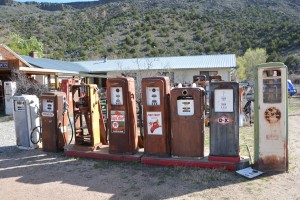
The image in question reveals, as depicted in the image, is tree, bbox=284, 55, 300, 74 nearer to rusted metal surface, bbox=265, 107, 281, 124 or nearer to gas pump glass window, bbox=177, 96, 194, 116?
rusted metal surface, bbox=265, 107, 281, 124

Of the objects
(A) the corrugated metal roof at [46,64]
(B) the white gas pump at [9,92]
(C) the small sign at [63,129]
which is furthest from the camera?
(A) the corrugated metal roof at [46,64]

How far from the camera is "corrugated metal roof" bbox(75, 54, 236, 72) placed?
28.0 metres

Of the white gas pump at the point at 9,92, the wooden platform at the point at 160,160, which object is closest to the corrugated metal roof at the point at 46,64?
the white gas pump at the point at 9,92

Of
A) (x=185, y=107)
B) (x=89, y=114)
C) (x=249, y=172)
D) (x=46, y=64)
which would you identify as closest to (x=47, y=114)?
(x=89, y=114)

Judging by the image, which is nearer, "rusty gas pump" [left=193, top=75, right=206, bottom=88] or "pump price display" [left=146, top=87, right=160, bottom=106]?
"pump price display" [left=146, top=87, right=160, bottom=106]

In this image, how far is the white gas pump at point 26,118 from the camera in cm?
812

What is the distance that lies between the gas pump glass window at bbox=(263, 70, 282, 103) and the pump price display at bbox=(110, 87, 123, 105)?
2.74m

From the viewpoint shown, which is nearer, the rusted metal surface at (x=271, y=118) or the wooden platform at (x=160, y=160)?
the rusted metal surface at (x=271, y=118)

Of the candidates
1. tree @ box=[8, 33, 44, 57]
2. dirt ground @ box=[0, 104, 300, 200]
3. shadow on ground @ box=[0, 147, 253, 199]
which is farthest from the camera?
tree @ box=[8, 33, 44, 57]

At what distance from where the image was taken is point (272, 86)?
5660 millimetres

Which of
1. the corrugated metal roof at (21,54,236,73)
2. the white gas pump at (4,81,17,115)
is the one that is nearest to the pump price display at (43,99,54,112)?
the white gas pump at (4,81,17,115)

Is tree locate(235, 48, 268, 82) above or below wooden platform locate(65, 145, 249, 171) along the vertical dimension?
above

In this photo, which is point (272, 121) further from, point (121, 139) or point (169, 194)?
point (121, 139)

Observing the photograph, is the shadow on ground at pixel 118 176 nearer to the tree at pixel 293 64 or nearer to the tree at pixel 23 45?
the tree at pixel 293 64
